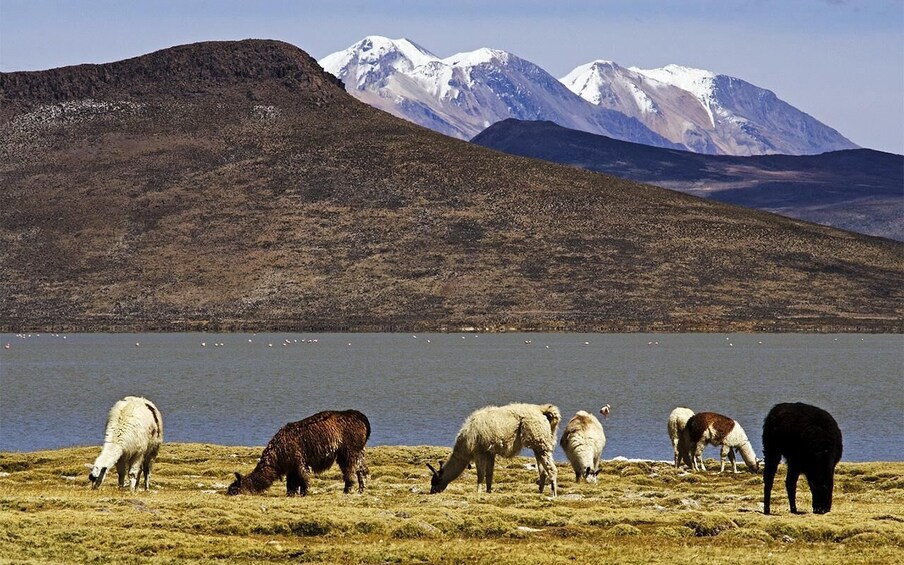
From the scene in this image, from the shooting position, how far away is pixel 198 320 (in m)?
161

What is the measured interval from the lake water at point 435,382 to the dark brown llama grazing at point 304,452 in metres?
17.6

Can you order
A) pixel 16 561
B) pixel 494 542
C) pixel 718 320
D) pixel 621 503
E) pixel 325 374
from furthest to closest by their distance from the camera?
pixel 718 320, pixel 325 374, pixel 621 503, pixel 494 542, pixel 16 561

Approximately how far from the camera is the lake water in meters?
52.8

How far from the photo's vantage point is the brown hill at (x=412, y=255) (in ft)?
525

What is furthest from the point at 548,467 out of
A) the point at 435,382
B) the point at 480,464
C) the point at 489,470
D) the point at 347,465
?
the point at 435,382

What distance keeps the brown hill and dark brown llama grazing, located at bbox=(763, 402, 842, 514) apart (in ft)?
428

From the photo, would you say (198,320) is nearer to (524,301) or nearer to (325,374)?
(524,301)

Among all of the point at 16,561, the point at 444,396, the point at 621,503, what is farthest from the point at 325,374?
the point at 16,561

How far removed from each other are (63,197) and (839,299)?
106401 millimetres

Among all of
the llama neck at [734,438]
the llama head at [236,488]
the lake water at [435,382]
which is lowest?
the lake water at [435,382]

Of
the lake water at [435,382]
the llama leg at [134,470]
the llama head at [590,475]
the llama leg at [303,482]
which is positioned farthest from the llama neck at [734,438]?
the llama leg at [134,470]

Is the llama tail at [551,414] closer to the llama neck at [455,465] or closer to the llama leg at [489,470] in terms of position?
the llama leg at [489,470]

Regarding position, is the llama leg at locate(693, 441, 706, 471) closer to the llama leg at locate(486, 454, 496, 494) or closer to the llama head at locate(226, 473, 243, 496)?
the llama leg at locate(486, 454, 496, 494)

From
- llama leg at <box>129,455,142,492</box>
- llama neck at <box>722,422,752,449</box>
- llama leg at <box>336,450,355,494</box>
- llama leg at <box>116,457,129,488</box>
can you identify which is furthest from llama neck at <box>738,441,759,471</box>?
llama leg at <box>116,457,129,488</box>
